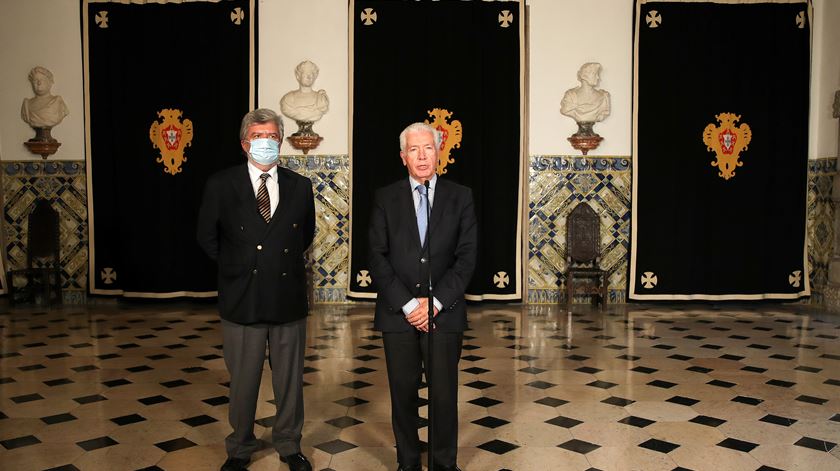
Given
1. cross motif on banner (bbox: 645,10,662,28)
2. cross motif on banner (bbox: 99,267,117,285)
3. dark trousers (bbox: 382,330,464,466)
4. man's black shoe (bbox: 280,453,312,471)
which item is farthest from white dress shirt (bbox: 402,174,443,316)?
cross motif on banner (bbox: 99,267,117,285)

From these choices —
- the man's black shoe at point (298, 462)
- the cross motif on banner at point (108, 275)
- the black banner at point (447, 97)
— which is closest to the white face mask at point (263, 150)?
the man's black shoe at point (298, 462)

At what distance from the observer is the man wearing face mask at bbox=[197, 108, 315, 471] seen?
134 inches

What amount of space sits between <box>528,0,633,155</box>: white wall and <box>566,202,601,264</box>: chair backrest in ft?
2.12

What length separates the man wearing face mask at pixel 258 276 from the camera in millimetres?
3416

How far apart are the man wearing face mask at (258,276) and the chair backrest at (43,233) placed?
5684 mm

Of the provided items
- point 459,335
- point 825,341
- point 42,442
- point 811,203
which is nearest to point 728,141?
point 811,203

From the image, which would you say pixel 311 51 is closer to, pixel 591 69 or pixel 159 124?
pixel 159 124

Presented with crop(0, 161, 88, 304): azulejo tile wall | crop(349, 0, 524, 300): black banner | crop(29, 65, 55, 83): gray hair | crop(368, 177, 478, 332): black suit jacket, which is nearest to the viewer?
crop(368, 177, 478, 332): black suit jacket

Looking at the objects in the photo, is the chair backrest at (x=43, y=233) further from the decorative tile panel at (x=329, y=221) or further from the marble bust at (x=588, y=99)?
the marble bust at (x=588, y=99)

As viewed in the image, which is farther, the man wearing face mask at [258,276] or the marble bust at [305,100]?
the marble bust at [305,100]

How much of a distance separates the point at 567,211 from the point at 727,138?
178 centimetres

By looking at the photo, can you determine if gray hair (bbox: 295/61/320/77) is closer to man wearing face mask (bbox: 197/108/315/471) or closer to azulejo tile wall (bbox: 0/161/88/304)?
azulejo tile wall (bbox: 0/161/88/304)

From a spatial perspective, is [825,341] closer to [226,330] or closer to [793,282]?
[793,282]

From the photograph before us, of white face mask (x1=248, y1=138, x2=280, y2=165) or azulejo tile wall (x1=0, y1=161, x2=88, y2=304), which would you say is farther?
azulejo tile wall (x1=0, y1=161, x2=88, y2=304)
